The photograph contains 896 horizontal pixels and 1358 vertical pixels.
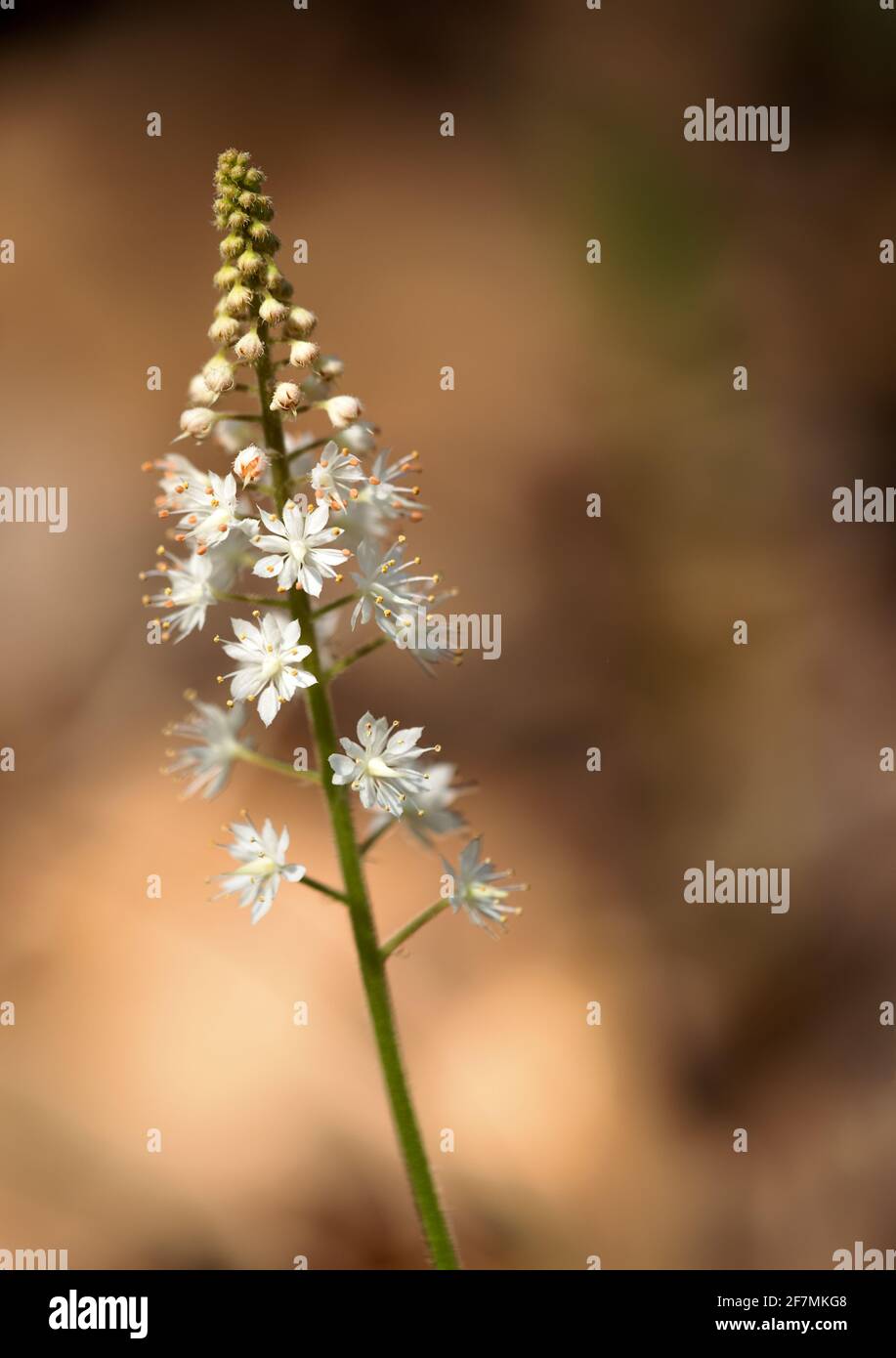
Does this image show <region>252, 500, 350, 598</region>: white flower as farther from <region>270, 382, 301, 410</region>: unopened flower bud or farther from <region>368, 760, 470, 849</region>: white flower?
<region>368, 760, 470, 849</region>: white flower

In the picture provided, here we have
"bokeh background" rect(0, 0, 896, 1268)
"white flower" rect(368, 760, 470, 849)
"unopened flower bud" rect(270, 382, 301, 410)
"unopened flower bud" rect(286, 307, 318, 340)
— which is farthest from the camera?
"bokeh background" rect(0, 0, 896, 1268)

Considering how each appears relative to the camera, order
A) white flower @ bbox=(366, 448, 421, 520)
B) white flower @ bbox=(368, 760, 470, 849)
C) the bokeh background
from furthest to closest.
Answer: the bokeh background < white flower @ bbox=(368, 760, 470, 849) < white flower @ bbox=(366, 448, 421, 520)

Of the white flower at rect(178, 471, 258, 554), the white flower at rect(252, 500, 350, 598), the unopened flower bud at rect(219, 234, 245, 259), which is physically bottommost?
the white flower at rect(252, 500, 350, 598)

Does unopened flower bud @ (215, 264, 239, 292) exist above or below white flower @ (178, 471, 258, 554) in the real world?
above

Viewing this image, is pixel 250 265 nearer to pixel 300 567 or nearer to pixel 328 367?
pixel 328 367

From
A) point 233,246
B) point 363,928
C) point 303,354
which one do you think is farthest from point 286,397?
point 363,928

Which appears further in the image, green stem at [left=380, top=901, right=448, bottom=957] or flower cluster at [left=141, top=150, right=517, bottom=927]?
green stem at [left=380, top=901, right=448, bottom=957]

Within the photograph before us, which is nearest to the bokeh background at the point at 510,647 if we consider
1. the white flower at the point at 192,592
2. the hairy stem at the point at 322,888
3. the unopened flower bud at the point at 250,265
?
the hairy stem at the point at 322,888

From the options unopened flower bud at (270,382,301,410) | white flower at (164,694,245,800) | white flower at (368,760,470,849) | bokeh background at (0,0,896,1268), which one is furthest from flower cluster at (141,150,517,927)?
bokeh background at (0,0,896,1268)
